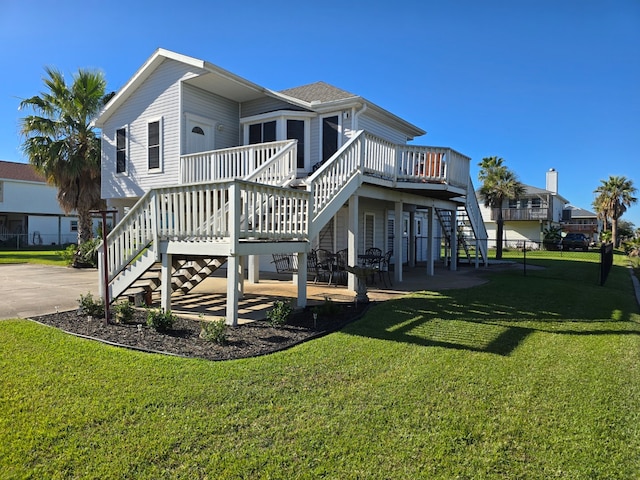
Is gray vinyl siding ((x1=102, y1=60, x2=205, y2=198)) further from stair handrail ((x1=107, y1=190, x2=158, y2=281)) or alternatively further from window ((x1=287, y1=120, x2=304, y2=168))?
stair handrail ((x1=107, y1=190, x2=158, y2=281))

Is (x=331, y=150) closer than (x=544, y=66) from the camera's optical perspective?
Yes

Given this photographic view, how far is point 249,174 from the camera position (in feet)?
33.9

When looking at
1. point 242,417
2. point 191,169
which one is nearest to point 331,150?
point 191,169

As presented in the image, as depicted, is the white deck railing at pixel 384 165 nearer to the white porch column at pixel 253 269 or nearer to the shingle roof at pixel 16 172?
the white porch column at pixel 253 269

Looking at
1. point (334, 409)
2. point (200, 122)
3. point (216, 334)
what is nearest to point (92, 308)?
point (216, 334)

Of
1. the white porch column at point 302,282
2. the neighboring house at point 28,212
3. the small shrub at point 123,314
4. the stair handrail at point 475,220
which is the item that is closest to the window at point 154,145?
the small shrub at point 123,314

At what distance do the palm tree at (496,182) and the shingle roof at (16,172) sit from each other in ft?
108

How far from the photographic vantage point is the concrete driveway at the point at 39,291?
7.52 metres

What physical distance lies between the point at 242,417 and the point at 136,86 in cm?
1371

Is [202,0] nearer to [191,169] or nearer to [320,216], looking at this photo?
[191,169]

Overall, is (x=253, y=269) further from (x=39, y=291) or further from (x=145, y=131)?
(x=145, y=131)

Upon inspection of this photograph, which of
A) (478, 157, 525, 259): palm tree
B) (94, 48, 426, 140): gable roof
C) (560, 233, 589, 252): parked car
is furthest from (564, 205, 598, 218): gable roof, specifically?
(94, 48, 426, 140): gable roof

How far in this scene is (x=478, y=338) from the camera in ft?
19.8

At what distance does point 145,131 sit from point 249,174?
5863 mm
